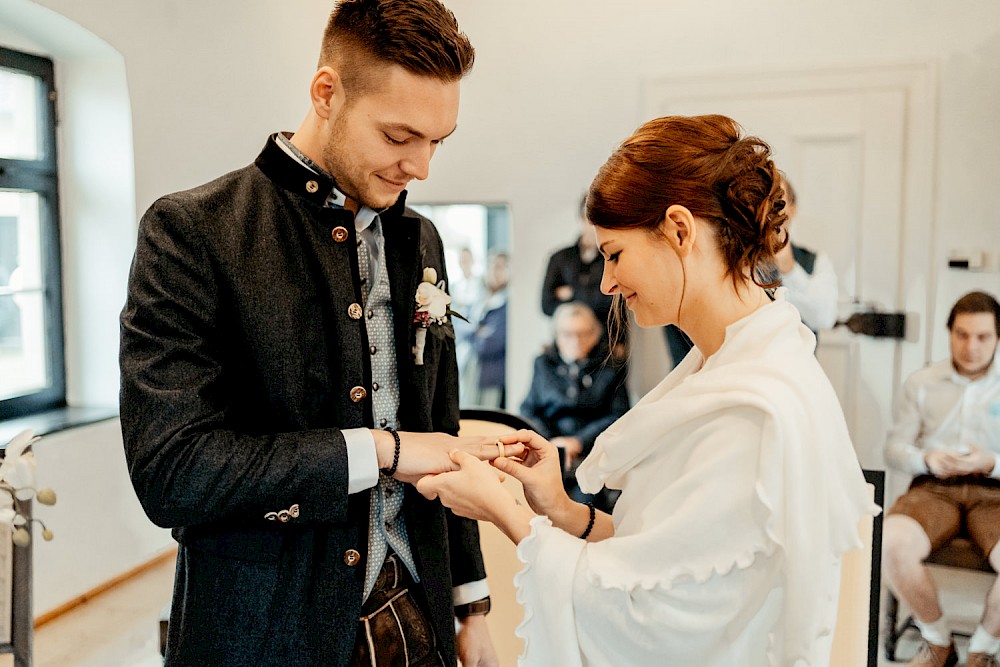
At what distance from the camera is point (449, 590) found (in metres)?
1.44

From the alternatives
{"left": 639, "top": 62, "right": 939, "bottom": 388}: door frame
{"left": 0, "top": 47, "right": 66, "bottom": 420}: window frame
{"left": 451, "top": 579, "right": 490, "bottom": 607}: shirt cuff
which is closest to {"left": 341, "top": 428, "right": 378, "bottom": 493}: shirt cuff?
{"left": 451, "top": 579, "right": 490, "bottom": 607}: shirt cuff

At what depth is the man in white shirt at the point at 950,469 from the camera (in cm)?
351

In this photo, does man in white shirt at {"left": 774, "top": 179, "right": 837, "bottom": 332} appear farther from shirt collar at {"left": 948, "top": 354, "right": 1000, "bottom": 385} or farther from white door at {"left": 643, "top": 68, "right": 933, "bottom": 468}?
shirt collar at {"left": 948, "top": 354, "right": 1000, "bottom": 385}

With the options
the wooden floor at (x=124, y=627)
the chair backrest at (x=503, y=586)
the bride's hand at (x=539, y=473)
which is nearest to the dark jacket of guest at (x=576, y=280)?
the wooden floor at (x=124, y=627)

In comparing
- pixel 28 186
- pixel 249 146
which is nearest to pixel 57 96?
pixel 28 186

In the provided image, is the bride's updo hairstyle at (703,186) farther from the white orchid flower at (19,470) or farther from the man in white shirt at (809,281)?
the man in white shirt at (809,281)

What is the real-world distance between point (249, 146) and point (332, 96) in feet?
12.0

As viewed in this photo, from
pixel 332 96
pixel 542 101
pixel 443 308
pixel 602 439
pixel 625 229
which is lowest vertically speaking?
pixel 602 439

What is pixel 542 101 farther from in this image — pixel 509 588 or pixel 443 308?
pixel 443 308

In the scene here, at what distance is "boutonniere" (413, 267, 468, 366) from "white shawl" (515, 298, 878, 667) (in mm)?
330

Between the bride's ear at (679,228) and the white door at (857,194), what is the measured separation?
143 inches

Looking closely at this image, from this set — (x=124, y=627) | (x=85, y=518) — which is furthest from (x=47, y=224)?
(x=124, y=627)

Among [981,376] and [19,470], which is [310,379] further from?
[981,376]

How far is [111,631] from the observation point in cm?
355
